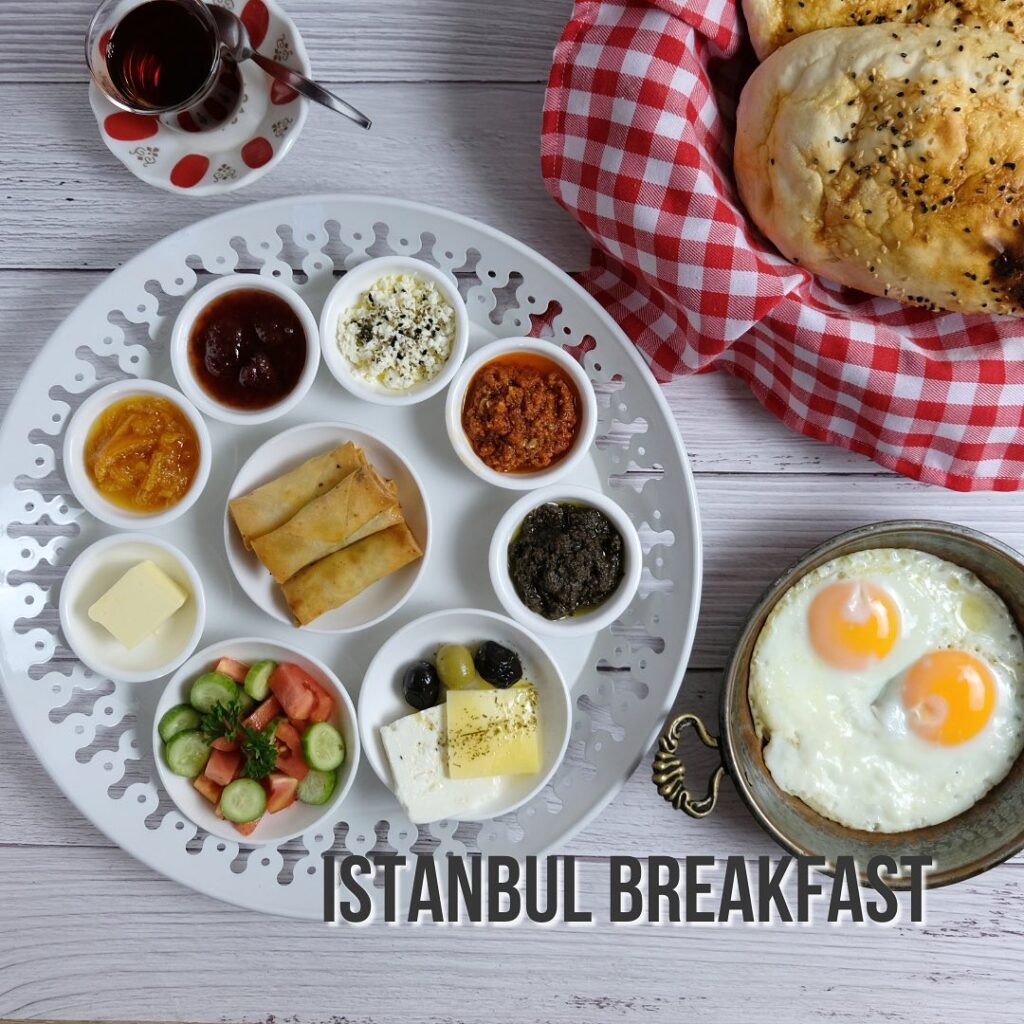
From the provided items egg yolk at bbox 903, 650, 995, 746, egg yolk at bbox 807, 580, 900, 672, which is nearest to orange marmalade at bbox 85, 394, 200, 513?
egg yolk at bbox 807, 580, 900, 672

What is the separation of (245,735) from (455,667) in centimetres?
64

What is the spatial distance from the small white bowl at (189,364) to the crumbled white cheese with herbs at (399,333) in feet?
0.36

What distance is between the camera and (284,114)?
2678 millimetres

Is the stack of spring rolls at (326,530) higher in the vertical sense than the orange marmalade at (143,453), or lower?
lower

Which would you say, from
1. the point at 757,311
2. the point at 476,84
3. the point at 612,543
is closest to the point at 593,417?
the point at 612,543

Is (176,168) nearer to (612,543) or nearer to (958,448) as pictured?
(612,543)

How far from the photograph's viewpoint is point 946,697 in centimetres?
263

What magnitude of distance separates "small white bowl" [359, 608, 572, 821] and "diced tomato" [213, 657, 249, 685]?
36cm

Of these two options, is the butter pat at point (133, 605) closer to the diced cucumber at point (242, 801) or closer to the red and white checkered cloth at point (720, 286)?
the diced cucumber at point (242, 801)

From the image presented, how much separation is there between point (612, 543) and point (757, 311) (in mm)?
Answer: 768

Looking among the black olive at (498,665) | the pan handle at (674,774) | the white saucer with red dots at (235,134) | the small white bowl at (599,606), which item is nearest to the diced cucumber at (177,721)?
the black olive at (498,665)

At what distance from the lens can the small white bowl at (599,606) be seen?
2.63 m

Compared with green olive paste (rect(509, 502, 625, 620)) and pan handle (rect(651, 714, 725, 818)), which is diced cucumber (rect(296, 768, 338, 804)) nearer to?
green olive paste (rect(509, 502, 625, 620))

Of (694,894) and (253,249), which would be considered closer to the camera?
(253,249)
